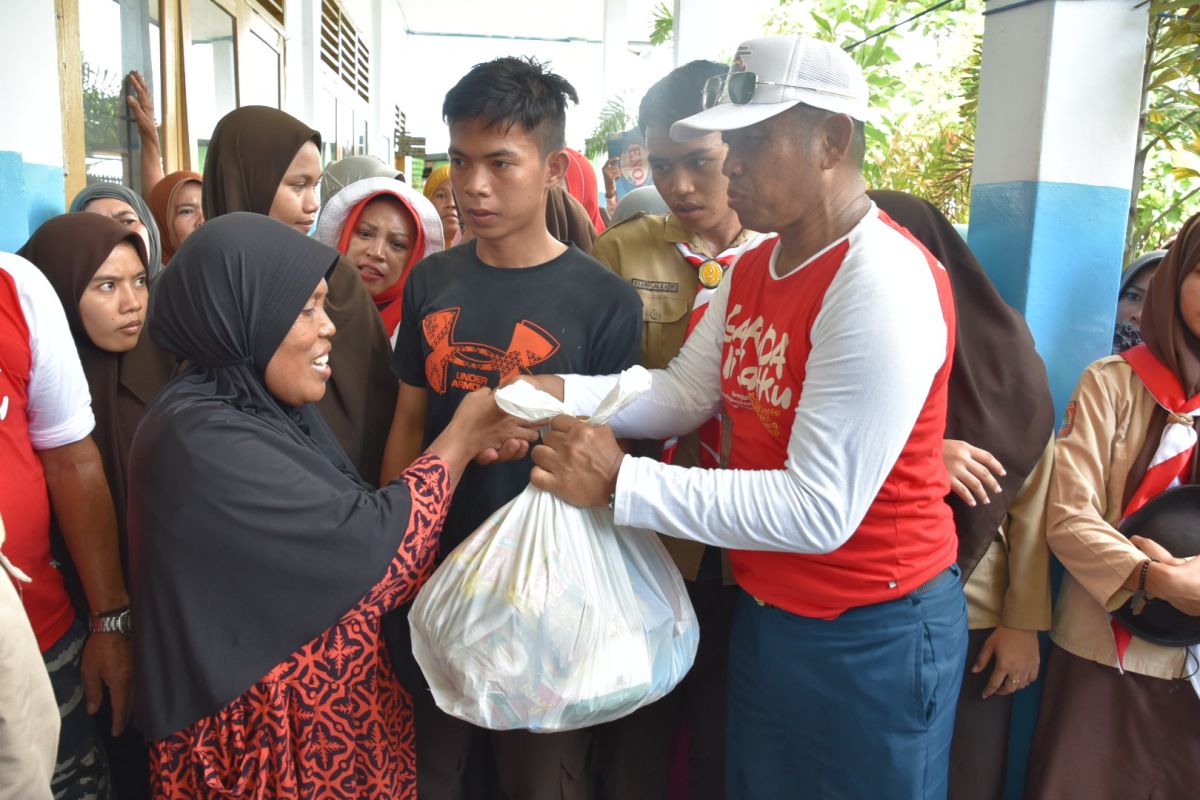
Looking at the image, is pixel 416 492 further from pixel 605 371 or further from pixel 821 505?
pixel 821 505

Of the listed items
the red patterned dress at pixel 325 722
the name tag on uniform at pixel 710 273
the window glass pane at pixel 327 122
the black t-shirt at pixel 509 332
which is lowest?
the red patterned dress at pixel 325 722

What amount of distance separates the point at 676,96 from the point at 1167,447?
1441mm

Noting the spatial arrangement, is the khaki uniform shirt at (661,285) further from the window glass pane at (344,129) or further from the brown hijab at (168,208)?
the window glass pane at (344,129)

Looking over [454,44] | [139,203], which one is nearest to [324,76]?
[139,203]

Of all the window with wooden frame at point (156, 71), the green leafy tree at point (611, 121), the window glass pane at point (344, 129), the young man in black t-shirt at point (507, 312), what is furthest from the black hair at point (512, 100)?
the window glass pane at point (344, 129)

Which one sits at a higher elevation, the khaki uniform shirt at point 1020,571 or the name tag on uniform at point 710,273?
the name tag on uniform at point 710,273

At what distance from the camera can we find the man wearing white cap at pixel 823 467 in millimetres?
1331

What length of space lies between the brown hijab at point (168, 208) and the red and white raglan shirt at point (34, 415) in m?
2.03

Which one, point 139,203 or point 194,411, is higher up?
point 139,203

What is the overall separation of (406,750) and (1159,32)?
349 centimetres

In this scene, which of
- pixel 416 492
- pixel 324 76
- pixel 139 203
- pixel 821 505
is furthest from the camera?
pixel 324 76

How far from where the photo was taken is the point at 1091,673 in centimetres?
198

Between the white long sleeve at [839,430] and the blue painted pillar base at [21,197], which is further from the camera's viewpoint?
the blue painted pillar base at [21,197]

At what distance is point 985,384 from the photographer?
6.20 ft
